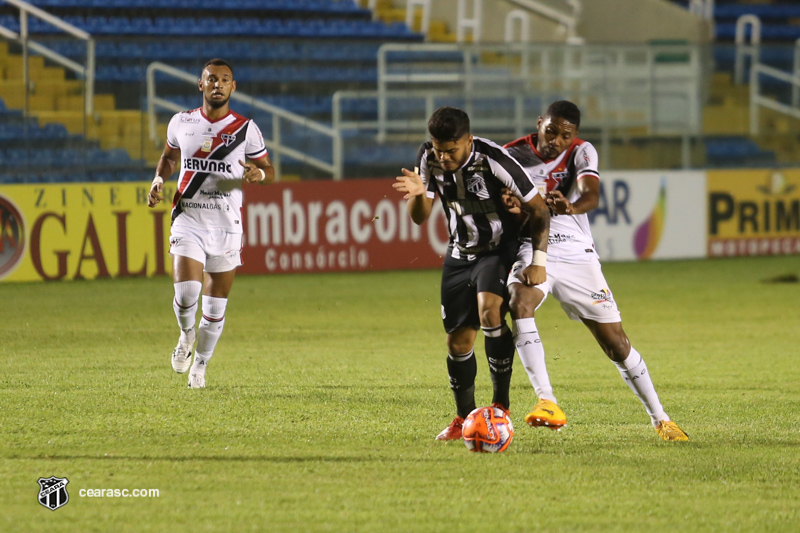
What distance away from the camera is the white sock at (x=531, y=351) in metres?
5.92

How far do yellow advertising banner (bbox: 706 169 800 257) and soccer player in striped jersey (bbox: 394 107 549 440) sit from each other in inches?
495

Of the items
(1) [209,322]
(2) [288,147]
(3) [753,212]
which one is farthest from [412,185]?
(3) [753,212]

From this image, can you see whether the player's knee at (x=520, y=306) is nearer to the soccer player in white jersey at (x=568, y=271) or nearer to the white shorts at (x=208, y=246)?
the soccer player in white jersey at (x=568, y=271)

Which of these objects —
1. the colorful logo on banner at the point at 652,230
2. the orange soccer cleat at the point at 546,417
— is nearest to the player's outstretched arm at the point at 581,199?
the orange soccer cleat at the point at 546,417

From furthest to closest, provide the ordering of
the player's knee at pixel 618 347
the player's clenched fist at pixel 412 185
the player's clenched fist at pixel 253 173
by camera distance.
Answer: the player's clenched fist at pixel 253 173 → the player's knee at pixel 618 347 → the player's clenched fist at pixel 412 185

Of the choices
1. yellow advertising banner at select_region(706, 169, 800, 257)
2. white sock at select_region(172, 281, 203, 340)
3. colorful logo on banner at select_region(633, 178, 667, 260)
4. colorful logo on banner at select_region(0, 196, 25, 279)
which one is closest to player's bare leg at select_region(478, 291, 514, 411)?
white sock at select_region(172, 281, 203, 340)

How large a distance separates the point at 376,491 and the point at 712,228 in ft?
46.3

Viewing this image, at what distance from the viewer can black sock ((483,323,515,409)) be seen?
236 inches

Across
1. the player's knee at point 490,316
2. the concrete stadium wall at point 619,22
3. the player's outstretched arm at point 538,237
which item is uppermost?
the concrete stadium wall at point 619,22

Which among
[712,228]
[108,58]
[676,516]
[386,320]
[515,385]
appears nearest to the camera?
[676,516]

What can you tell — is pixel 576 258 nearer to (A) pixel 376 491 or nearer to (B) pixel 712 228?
(A) pixel 376 491

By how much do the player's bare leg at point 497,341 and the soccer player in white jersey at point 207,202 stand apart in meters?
2.34

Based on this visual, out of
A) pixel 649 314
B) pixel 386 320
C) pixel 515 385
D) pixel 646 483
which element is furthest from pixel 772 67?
pixel 646 483

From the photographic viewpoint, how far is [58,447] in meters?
5.55
